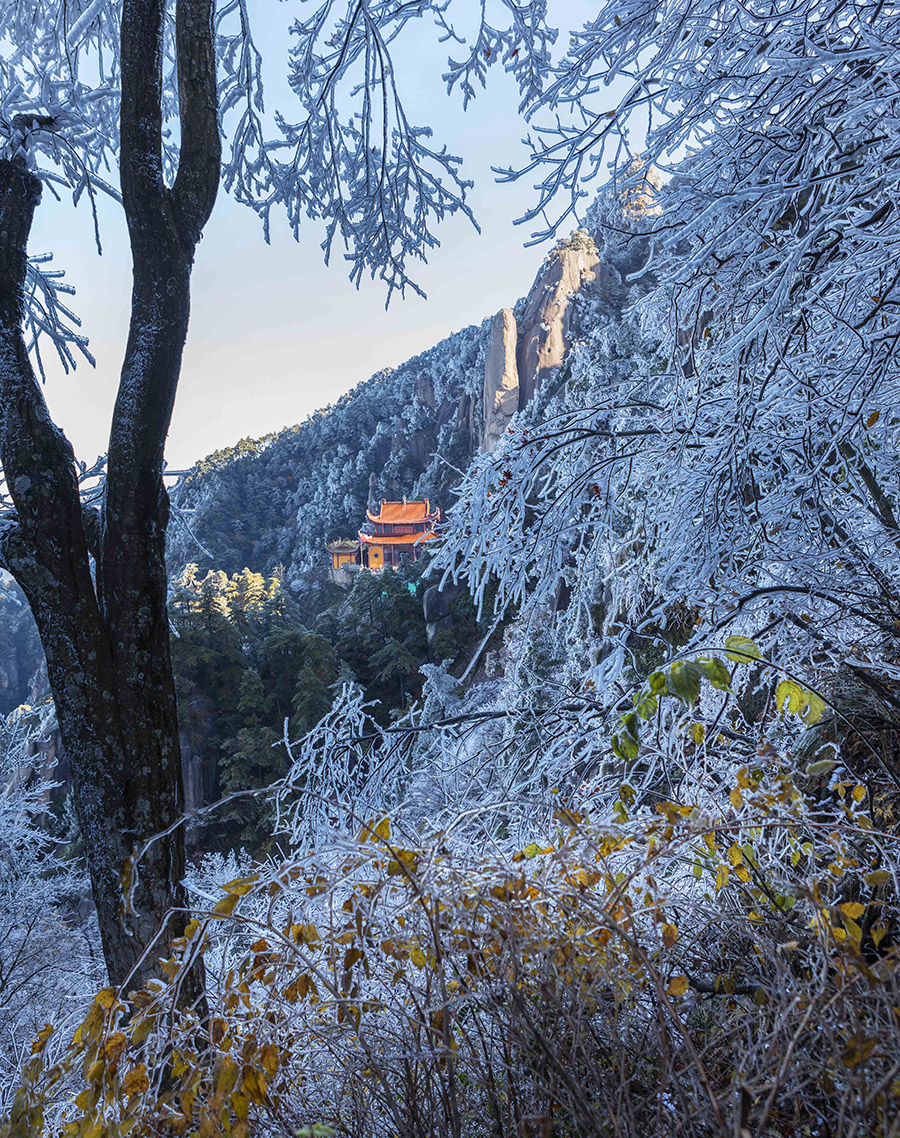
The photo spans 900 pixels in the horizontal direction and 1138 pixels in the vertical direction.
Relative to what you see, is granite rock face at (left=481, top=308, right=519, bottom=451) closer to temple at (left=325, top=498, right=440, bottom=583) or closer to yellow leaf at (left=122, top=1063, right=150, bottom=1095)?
temple at (left=325, top=498, right=440, bottom=583)

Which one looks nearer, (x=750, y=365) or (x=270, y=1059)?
(x=270, y=1059)

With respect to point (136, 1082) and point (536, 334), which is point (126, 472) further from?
point (536, 334)

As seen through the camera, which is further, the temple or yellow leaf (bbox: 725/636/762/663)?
the temple

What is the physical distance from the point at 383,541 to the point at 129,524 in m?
29.6

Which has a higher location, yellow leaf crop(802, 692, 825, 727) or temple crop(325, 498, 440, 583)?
yellow leaf crop(802, 692, 825, 727)

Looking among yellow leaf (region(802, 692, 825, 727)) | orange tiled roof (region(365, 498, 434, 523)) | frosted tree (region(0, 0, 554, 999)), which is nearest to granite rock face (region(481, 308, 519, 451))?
orange tiled roof (region(365, 498, 434, 523))

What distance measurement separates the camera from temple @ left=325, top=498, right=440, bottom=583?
3216 cm

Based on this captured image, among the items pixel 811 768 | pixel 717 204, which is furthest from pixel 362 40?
pixel 811 768

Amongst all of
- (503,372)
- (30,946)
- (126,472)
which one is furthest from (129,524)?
(503,372)

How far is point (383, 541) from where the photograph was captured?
104 feet

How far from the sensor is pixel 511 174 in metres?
1.91

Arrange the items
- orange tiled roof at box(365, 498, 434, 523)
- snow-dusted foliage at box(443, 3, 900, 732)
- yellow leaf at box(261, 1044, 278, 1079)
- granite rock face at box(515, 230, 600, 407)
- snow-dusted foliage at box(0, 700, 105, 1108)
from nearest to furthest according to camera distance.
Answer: yellow leaf at box(261, 1044, 278, 1079), snow-dusted foliage at box(443, 3, 900, 732), snow-dusted foliage at box(0, 700, 105, 1108), granite rock face at box(515, 230, 600, 407), orange tiled roof at box(365, 498, 434, 523)

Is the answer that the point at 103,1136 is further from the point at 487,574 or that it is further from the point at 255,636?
the point at 255,636

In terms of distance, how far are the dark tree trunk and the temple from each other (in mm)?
28666
